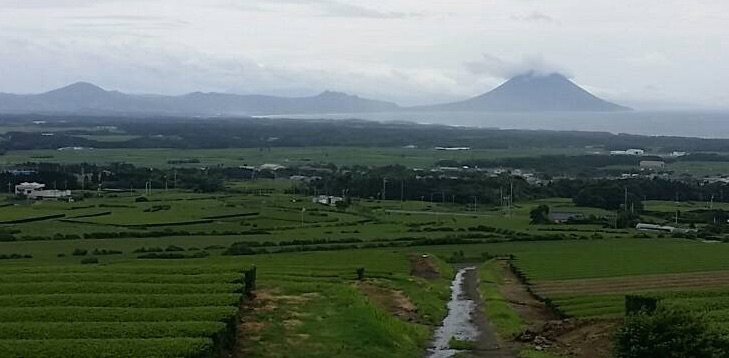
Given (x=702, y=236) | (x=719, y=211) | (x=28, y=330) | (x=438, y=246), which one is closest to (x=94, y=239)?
(x=438, y=246)

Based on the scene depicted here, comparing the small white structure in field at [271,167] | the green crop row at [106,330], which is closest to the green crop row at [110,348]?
the green crop row at [106,330]

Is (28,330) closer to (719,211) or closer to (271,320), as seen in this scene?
(271,320)

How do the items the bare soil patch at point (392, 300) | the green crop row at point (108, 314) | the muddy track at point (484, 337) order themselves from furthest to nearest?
the bare soil patch at point (392, 300) < the muddy track at point (484, 337) < the green crop row at point (108, 314)

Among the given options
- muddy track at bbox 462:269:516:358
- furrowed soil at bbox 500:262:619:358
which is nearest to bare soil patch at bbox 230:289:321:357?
muddy track at bbox 462:269:516:358

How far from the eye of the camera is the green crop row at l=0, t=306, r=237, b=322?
20.4m

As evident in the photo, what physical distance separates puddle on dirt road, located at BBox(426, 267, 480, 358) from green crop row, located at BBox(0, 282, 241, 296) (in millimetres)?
6029

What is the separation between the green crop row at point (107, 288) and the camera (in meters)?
23.8

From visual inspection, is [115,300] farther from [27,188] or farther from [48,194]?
[27,188]

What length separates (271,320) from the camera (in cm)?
2331

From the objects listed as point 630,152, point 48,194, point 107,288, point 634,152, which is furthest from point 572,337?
point 630,152

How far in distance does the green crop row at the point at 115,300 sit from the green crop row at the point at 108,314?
73 centimetres

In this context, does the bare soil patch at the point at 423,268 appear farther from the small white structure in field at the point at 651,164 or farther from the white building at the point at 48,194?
the small white structure in field at the point at 651,164

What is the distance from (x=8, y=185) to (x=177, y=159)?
54401 millimetres

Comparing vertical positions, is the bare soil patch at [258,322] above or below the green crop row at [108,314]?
below
